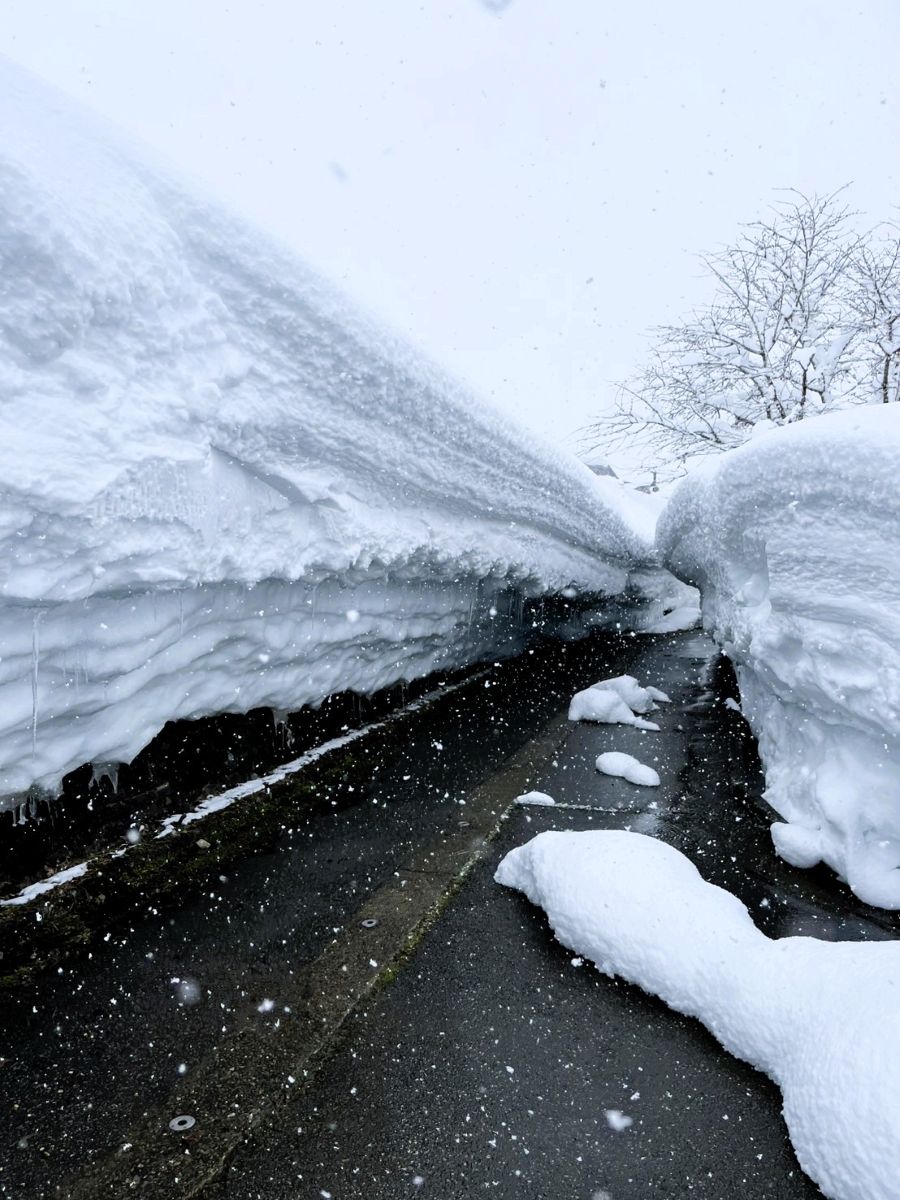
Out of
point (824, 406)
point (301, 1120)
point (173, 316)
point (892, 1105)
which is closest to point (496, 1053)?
point (301, 1120)

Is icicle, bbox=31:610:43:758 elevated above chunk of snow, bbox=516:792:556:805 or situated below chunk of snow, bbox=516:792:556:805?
above

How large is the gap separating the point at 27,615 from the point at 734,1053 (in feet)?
7.73

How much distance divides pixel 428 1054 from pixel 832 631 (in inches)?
87.3

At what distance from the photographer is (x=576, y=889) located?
2.24 m

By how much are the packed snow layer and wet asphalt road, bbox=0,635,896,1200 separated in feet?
0.24

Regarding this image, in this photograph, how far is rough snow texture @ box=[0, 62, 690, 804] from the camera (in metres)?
1.91

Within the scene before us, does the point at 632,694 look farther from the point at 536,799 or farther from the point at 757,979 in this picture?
the point at 757,979

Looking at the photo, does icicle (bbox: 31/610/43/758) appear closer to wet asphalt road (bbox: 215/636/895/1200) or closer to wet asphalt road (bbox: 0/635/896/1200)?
wet asphalt road (bbox: 0/635/896/1200)

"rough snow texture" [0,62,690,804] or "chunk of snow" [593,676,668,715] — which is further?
"chunk of snow" [593,676,668,715]

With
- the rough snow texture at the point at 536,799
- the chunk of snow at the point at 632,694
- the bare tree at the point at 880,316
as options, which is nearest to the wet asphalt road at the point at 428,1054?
the rough snow texture at the point at 536,799

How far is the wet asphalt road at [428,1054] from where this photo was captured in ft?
4.71

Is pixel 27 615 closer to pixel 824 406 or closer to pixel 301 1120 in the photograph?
pixel 301 1120

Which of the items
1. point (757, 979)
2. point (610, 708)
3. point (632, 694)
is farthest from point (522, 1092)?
point (632, 694)

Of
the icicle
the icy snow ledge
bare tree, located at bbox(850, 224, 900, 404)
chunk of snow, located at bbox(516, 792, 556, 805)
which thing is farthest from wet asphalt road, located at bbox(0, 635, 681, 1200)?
bare tree, located at bbox(850, 224, 900, 404)
